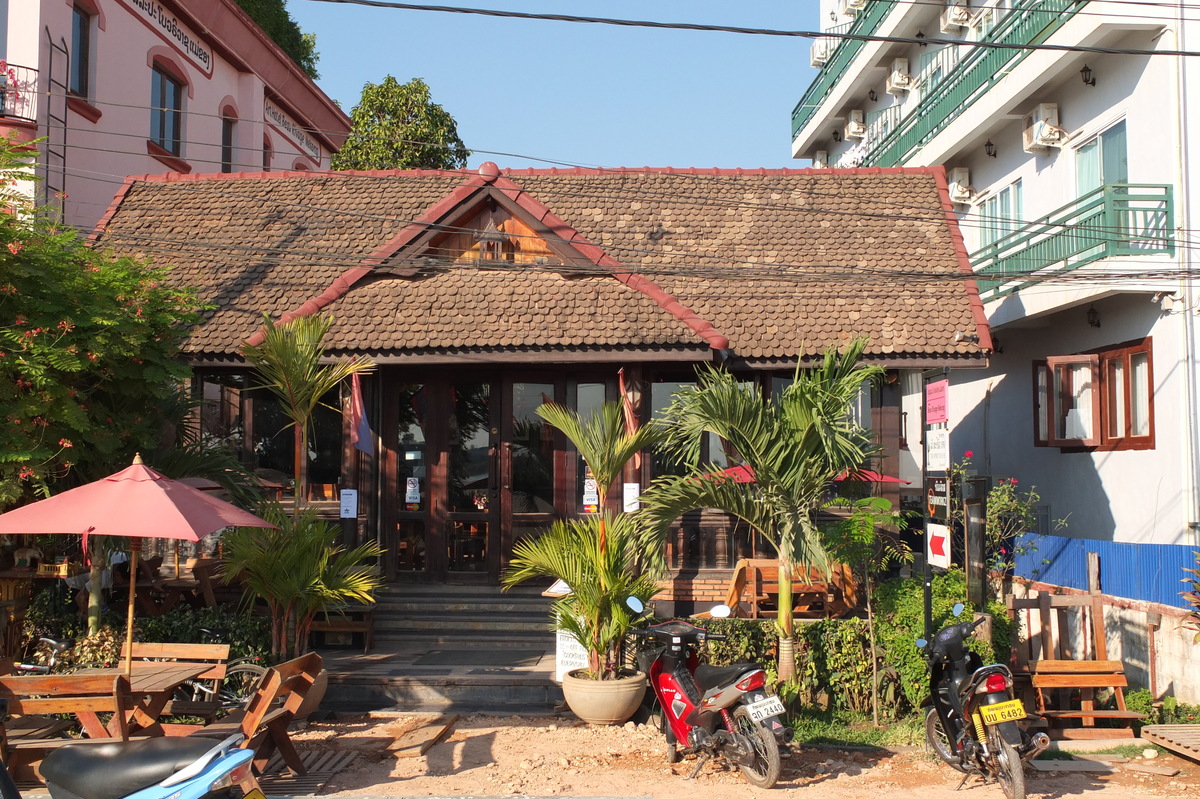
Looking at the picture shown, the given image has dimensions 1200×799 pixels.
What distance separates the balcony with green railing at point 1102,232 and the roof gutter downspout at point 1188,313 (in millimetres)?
188

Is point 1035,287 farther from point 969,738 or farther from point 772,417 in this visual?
point 969,738

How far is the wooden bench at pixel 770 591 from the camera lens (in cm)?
1180

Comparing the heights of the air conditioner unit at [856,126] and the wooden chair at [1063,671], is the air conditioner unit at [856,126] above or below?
above

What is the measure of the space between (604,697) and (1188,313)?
932 centimetres

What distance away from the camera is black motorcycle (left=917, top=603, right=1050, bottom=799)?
7535mm

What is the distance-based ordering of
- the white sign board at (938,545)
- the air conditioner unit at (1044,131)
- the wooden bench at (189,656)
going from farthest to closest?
the air conditioner unit at (1044,131) < the white sign board at (938,545) < the wooden bench at (189,656)

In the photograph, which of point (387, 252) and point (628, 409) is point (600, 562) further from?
point (387, 252)

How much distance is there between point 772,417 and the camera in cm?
936

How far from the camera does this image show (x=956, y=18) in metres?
21.0

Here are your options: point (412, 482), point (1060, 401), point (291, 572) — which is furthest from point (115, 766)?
point (1060, 401)

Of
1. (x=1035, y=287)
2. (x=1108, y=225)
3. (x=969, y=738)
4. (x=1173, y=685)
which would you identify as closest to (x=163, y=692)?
(x=969, y=738)

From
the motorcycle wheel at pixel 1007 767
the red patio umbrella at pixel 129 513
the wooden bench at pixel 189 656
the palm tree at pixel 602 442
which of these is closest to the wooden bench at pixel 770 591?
the palm tree at pixel 602 442

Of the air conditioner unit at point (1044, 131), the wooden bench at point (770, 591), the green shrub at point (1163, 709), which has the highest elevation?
the air conditioner unit at point (1044, 131)

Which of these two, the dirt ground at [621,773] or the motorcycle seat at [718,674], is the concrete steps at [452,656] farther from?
the motorcycle seat at [718,674]
